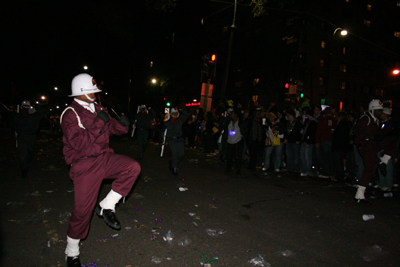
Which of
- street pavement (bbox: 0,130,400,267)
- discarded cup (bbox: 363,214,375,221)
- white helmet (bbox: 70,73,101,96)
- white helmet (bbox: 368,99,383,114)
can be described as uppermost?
white helmet (bbox: 368,99,383,114)

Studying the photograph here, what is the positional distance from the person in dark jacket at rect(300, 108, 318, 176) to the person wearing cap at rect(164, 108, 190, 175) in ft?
12.6

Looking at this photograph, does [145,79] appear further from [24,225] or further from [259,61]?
[24,225]

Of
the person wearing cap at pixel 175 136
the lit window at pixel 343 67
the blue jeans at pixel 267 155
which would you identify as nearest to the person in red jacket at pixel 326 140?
the blue jeans at pixel 267 155

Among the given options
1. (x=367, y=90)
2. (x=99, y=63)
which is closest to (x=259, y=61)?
(x=99, y=63)

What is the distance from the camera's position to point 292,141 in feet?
31.4

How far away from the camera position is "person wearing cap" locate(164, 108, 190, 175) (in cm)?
842

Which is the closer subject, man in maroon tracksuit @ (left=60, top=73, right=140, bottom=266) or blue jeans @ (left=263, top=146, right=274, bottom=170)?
man in maroon tracksuit @ (left=60, top=73, right=140, bottom=266)

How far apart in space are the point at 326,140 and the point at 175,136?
463cm

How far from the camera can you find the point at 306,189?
7.17 meters

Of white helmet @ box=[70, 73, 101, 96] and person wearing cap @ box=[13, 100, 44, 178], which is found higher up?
white helmet @ box=[70, 73, 101, 96]

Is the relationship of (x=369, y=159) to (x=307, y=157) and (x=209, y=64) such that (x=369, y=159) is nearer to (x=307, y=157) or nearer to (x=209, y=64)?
(x=307, y=157)

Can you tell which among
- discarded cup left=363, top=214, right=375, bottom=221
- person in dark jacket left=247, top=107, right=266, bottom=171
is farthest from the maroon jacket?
person in dark jacket left=247, top=107, right=266, bottom=171

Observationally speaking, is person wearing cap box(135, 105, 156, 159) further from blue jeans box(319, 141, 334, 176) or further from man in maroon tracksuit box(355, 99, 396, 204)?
man in maroon tracksuit box(355, 99, 396, 204)

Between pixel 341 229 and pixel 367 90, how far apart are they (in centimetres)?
5146
